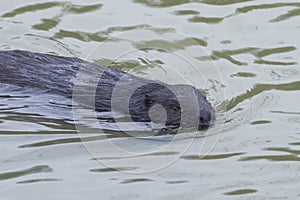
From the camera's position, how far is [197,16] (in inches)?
370

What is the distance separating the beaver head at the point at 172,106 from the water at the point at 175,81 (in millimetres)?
160

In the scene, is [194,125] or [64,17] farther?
[64,17]

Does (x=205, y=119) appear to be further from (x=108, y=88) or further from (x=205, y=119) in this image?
(x=108, y=88)

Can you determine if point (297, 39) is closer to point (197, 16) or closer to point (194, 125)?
point (197, 16)

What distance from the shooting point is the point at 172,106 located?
7133mm

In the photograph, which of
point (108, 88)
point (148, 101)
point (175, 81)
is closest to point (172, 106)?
point (148, 101)

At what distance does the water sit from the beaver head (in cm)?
16

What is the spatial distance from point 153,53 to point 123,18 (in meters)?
0.78

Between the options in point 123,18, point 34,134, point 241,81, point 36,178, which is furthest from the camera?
point 123,18

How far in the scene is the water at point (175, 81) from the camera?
243 inches

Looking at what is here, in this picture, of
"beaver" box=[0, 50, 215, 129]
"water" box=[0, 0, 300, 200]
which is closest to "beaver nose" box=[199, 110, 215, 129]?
"beaver" box=[0, 50, 215, 129]

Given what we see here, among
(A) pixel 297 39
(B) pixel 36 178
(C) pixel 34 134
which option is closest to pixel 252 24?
(A) pixel 297 39

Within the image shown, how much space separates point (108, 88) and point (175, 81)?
3.06 ft

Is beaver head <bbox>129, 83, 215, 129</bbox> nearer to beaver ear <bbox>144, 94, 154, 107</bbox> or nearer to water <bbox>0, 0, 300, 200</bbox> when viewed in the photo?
beaver ear <bbox>144, 94, 154, 107</bbox>
